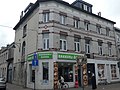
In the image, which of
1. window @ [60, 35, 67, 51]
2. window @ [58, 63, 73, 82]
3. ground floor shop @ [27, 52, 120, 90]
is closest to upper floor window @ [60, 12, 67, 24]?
window @ [60, 35, 67, 51]

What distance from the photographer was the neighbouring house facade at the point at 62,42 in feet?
61.1

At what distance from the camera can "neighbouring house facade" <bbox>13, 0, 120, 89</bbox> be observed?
733 inches

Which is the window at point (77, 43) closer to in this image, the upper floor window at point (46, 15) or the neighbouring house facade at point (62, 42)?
the neighbouring house facade at point (62, 42)

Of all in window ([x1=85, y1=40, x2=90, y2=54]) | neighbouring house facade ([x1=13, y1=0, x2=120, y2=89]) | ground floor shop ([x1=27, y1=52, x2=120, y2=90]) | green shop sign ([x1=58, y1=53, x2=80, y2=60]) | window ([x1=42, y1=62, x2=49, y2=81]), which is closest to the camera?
ground floor shop ([x1=27, y1=52, x2=120, y2=90])

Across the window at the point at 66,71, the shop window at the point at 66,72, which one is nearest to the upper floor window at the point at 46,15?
the window at the point at 66,71

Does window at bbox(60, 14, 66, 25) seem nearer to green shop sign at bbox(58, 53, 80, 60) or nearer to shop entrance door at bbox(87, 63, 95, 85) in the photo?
green shop sign at bbox(58, 53, 80, 60)

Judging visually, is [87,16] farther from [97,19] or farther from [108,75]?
[108,75]

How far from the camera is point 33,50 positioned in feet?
66.5

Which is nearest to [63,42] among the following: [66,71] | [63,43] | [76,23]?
[63,43]

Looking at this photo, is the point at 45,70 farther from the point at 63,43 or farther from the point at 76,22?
the point at 76,22

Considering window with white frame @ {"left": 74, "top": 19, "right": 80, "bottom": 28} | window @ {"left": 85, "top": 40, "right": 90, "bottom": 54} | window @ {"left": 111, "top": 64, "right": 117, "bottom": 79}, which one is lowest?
window @ {"left": 111, "top": 64, "right": 117, "bottom": 79}

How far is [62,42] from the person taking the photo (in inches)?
786

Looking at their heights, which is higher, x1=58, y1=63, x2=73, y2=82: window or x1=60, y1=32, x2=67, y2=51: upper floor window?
x1=60, y1=32, x2=67, y2=51: upper floor window

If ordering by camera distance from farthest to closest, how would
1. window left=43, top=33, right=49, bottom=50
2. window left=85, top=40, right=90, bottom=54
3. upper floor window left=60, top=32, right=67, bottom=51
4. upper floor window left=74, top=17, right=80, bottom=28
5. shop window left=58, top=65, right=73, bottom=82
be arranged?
window left=85, top=40, right=90, bottom=54, upper floor window left=74, top=17, right=80, bottom=28, upper floor window left=60, top=32, right=67, bottom=51, shop window left=58, top=65, right=73, bottom=82, window left=43, top=33, right=49, bottom=50
